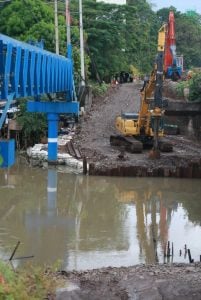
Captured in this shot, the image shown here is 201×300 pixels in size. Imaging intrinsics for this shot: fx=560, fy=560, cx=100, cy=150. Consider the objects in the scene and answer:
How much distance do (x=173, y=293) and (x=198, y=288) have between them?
57cm

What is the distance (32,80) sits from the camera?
59.8ft

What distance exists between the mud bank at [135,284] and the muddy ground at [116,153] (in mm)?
15973

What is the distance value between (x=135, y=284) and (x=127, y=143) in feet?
73.0

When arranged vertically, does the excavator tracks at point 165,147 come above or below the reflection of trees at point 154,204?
above

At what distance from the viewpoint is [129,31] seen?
6862 centimetres

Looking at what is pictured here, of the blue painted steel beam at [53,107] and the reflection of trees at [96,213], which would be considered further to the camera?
the blue painted steel beam at [53,107]

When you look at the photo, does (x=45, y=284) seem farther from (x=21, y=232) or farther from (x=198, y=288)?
(x=21, y=232)

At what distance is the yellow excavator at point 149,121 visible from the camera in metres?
29.6

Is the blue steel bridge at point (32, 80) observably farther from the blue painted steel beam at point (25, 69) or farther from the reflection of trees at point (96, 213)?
the reflection of trees at point (96, 213)

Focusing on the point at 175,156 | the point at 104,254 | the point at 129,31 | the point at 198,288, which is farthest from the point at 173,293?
the point at 129,31

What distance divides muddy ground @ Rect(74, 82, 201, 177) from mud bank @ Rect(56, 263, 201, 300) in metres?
16.0

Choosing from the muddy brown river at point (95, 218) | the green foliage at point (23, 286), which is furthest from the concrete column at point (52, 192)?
the green foliage at point (23, 286)

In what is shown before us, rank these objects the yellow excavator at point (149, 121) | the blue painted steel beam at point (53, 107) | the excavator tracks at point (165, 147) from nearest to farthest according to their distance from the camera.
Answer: the yellow excavator at point (149, 121) < the blue painted steel beam at point (53, 107) < the excavator tracks at point (165, 147)

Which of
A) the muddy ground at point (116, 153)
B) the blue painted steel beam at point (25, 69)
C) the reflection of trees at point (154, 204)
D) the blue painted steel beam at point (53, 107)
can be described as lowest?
the reflection of trees at point (154, 204)
